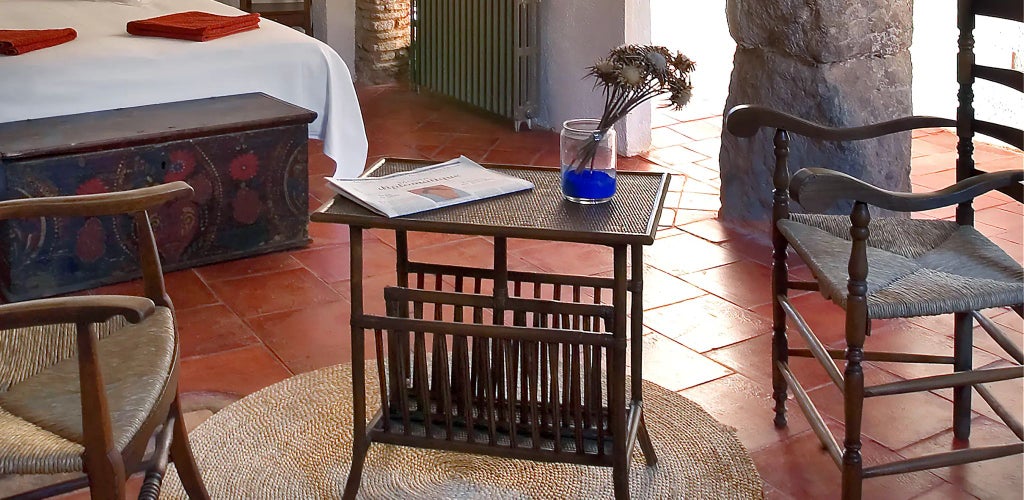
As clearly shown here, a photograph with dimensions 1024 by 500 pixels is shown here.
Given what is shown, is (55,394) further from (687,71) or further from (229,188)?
(229,188)

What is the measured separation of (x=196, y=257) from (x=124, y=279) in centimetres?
23

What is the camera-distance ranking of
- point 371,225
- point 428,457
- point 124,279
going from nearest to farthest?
point 371,225
point 428,457
point 124,279

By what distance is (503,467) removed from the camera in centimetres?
230

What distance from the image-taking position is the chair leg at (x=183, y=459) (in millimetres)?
1976

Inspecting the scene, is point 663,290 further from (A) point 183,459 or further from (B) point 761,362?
(A) point 183,459

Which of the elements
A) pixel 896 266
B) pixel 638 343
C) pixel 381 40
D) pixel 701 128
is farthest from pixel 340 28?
pixel 896 266

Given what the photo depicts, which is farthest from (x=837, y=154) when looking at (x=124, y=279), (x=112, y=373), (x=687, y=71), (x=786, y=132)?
(x=112, y=373)

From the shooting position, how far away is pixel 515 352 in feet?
6.48

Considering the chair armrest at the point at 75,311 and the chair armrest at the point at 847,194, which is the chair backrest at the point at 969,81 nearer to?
the chair armrest at the point at 847,194

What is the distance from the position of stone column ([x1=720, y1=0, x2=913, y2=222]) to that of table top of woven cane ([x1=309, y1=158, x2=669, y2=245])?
149 centimetres

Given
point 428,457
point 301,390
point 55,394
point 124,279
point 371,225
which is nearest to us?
point 55,394

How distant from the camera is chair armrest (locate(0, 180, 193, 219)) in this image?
1.95 meters

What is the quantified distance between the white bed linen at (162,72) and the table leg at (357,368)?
182 centimetres

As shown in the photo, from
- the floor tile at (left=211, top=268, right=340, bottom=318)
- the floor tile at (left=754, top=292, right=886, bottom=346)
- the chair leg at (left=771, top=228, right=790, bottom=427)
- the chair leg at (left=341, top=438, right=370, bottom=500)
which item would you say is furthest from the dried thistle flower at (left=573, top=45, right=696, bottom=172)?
the floor tile at (left=211, top=268, right=340, bottom=318)
